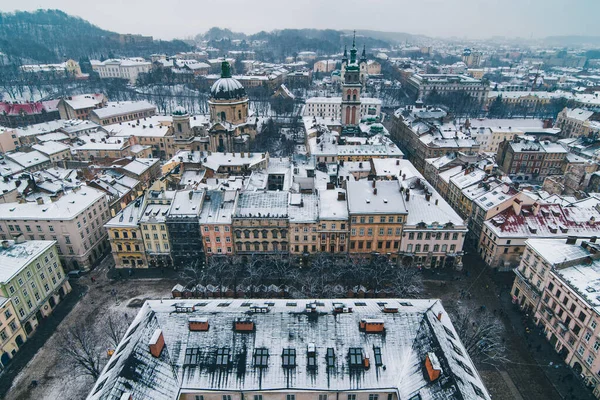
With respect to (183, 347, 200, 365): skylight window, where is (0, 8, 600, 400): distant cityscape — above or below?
below

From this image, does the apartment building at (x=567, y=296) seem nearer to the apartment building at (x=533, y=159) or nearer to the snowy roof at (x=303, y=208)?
the snowy roof at (x=303, y=208)

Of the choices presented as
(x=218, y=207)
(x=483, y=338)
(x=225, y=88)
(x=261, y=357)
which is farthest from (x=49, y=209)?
(x=483, y=338)

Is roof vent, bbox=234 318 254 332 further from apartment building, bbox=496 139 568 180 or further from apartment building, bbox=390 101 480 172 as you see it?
apartment building, bbox=496 139 568 180

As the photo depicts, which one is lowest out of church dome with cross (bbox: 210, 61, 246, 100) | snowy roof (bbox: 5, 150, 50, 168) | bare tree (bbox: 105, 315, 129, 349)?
bare tree (bbox: 105, 315, 129, 349)

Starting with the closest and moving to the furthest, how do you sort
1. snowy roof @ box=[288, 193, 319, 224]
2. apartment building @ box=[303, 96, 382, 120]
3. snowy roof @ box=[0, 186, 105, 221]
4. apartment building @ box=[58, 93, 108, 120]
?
snowy roof @ box=[0, 186, 105, 221] → snowy roof @ box=[288, 193, 319, 224] → apartment building @ box=[58, 93, 108, 120] → apartment building @ box=[303, 96, 382, 120]

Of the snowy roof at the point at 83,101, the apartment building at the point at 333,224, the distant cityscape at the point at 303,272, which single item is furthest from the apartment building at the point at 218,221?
the snowy roof at the point at 83,101

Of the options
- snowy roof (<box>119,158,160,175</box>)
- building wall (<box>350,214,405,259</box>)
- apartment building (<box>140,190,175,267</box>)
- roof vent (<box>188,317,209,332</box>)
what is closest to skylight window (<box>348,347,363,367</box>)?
roof vent (<box>188,317,209,332</box>)

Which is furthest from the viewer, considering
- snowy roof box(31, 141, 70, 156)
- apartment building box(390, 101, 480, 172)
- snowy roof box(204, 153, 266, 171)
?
apartment building box(390, 101, 480, 172)

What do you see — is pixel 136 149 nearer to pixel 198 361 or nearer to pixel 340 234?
pixel 340 234
